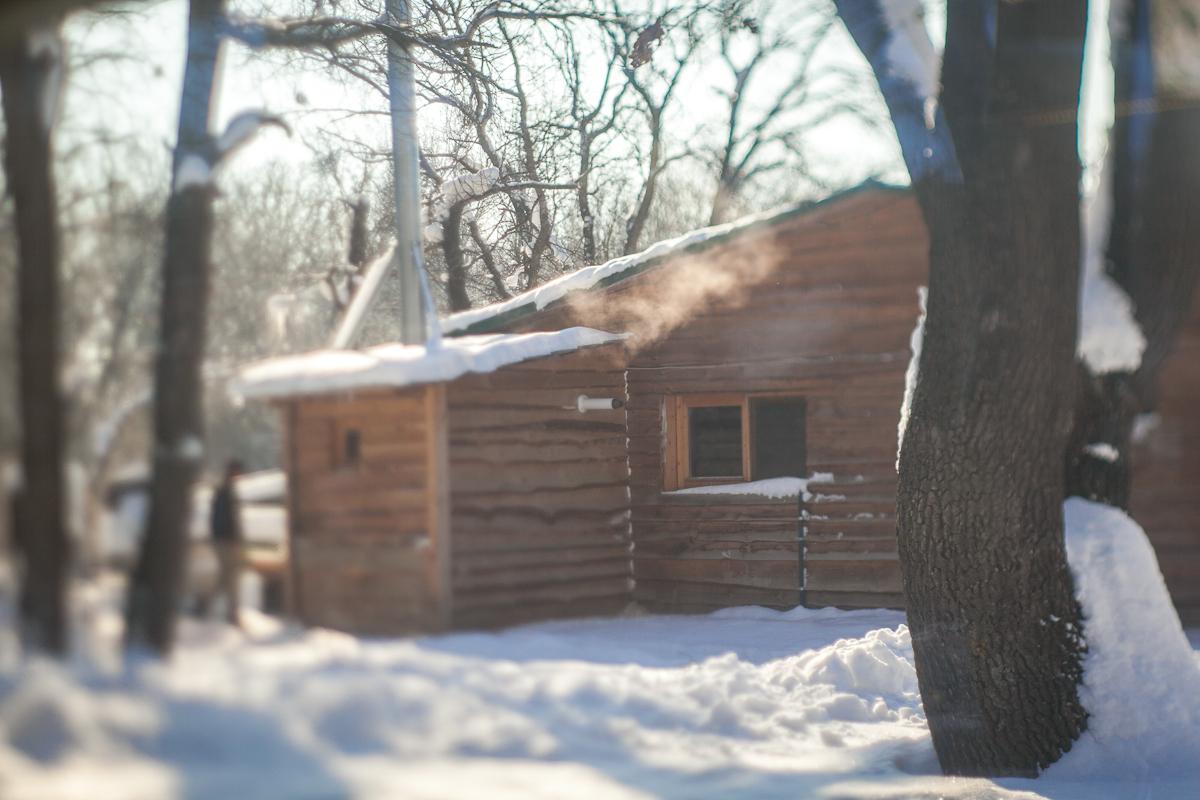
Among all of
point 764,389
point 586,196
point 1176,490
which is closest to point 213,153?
point 586,196

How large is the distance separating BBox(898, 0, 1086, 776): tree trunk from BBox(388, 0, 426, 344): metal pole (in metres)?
1.52

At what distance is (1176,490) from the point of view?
6078mm

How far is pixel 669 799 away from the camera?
4.31 feet

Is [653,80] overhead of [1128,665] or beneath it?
overhead

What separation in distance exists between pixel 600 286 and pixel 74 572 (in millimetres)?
1183

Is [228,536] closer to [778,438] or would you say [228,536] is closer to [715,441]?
[715,441]

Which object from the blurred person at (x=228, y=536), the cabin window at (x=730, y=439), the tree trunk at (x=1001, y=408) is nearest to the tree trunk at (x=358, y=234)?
the blurred person at (x=228, y=536)

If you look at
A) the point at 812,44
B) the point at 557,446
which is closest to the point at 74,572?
the point at 557,446

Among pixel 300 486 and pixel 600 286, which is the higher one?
pixel 600 286

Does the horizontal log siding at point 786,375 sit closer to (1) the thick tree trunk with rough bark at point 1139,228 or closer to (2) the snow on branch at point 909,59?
(2) the snow on branch at point 909,59

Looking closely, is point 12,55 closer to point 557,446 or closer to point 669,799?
point 557,446

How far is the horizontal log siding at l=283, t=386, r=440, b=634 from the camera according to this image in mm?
902

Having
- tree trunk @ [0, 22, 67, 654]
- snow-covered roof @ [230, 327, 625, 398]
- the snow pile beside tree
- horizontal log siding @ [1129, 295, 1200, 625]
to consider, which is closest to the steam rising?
snow-covered roof @ [230, 327, 625, 398]

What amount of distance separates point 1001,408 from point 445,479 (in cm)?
205
